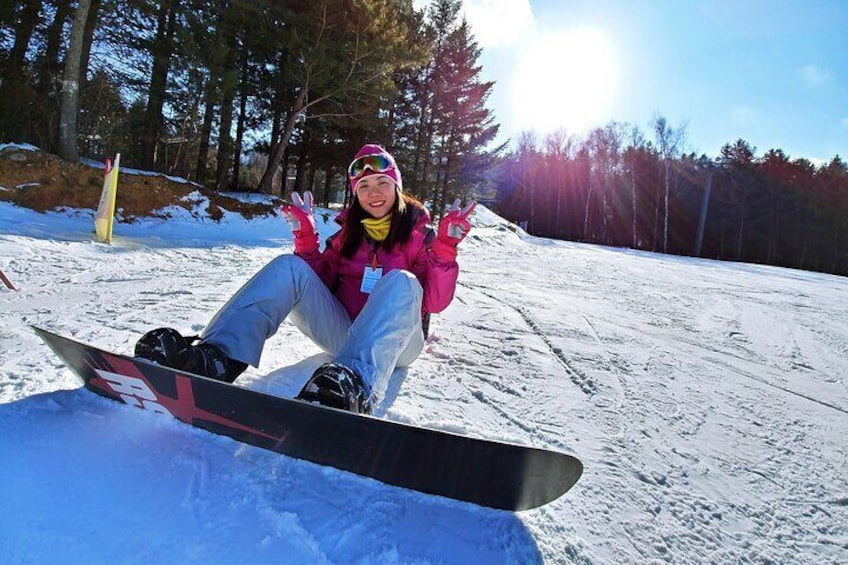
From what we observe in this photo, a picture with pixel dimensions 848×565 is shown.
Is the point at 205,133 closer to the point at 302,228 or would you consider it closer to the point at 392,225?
the point at 302,228

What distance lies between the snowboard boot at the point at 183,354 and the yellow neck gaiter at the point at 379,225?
96cm

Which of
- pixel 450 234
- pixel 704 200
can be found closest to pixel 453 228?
pixel 450 234

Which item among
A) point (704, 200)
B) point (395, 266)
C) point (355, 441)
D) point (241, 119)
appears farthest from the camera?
point (704, 200)

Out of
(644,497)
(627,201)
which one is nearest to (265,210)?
(644,497)

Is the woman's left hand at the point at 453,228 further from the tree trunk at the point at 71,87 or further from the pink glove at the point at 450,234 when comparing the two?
the tree trunk at the point at 71,87

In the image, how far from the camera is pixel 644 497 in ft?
4.58

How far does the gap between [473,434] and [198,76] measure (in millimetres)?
11879

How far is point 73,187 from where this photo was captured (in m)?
7.71

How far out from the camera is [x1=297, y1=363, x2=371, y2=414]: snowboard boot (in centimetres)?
131

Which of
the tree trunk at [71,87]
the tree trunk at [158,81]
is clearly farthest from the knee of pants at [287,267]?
the tree trunk at [158,81]

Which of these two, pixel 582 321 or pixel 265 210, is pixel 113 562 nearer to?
pixel 582 321

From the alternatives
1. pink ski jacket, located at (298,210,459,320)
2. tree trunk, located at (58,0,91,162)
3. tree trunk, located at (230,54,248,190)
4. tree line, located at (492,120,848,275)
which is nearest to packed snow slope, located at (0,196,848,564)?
pink ski jacket, located at (298,210,459,320)

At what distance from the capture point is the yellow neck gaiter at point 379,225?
86.9 inches

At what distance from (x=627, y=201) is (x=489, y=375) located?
34.9m
